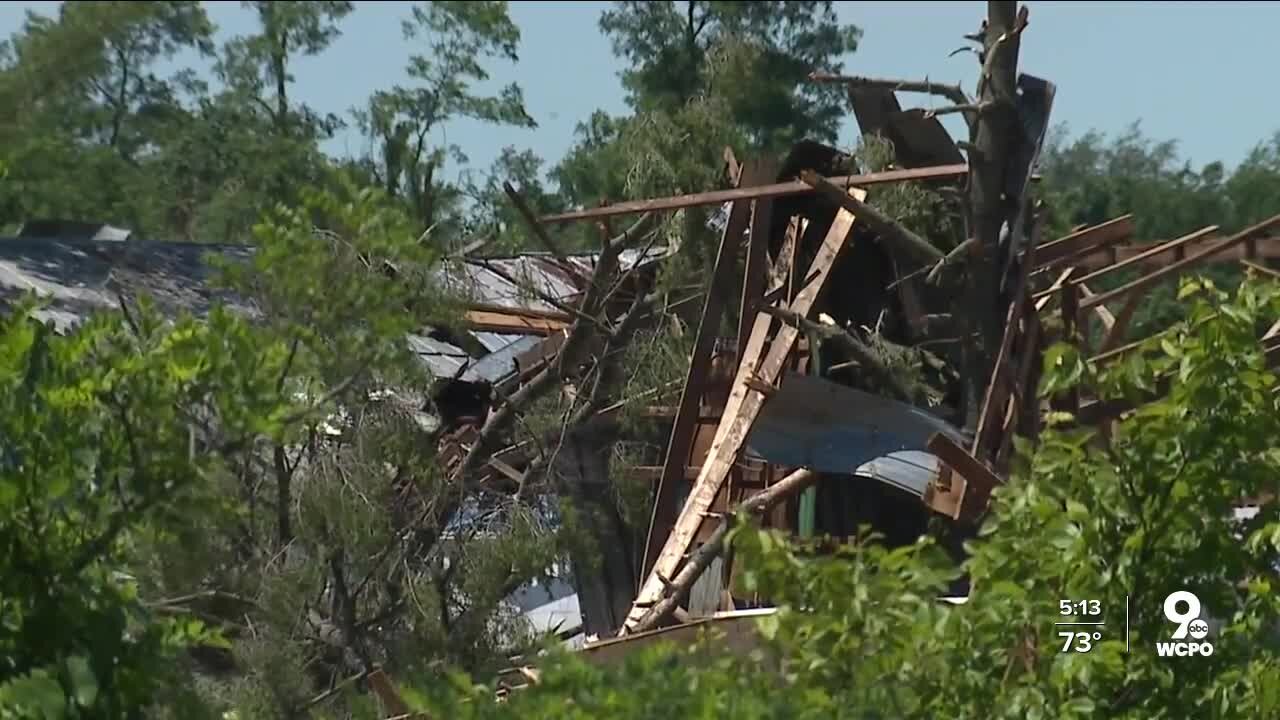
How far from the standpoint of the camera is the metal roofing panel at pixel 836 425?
870 cm

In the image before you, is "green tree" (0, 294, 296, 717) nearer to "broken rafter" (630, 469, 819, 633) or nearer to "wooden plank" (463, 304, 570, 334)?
"broken rafter" (630, 469, 819, 633)

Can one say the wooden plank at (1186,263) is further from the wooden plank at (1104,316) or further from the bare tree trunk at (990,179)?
the wooden plank at (1104,316)

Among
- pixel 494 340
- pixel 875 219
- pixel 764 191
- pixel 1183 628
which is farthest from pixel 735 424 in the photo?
pixel 1183 628

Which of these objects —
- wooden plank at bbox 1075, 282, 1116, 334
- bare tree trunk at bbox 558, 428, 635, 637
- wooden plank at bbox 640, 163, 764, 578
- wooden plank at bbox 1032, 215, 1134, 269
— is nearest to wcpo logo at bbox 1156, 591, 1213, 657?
bare tree trunk at bbox 558, 428, 635, 637

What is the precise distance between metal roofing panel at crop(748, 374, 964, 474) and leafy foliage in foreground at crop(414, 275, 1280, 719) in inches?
149

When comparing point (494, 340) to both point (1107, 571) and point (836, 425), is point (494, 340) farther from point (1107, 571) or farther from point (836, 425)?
point (1107, 571)

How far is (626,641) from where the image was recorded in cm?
698

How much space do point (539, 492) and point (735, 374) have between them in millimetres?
1146

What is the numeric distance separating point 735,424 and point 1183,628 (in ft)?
14.1

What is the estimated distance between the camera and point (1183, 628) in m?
4.78

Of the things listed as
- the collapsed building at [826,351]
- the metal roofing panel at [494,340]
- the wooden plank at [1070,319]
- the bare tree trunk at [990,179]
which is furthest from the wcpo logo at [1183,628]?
the metal roofing panel at [494,340]

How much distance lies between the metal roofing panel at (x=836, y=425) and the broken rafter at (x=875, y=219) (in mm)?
694

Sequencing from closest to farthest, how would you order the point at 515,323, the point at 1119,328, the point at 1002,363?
the point at 1002,363, the point at 1119,328, the point at 515,323

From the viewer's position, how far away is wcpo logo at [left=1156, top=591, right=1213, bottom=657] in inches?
187
